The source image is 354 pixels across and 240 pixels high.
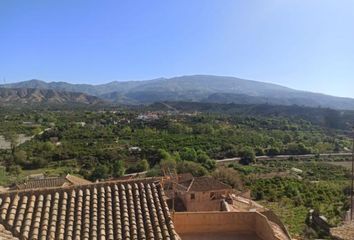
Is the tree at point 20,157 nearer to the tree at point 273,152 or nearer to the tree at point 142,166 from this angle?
the tree at point 142,166

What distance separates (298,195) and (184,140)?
123 feet

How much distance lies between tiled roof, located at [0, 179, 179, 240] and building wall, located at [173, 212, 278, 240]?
3.82 metres

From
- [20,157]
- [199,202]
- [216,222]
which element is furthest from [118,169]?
[216,222]

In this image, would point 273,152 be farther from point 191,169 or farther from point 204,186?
point 204,186

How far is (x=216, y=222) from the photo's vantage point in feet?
35.3

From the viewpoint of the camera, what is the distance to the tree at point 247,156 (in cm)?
6215

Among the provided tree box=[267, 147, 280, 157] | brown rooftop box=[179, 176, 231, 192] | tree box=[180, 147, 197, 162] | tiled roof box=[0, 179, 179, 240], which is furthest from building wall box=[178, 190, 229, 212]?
tree box=[267, 147, 280, 157]

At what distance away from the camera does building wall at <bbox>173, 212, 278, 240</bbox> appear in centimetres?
1065

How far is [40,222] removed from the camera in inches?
238

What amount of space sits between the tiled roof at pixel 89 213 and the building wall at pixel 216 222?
12.5 feet

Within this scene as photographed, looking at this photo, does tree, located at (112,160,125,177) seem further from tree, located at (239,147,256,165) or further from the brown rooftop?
the brown rooftop

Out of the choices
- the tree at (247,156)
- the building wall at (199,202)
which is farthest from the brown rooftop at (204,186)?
the tree at (247,156)

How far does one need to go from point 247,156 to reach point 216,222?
176ft

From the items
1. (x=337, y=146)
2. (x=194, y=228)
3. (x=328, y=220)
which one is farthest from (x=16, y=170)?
(x=337, y=146)
